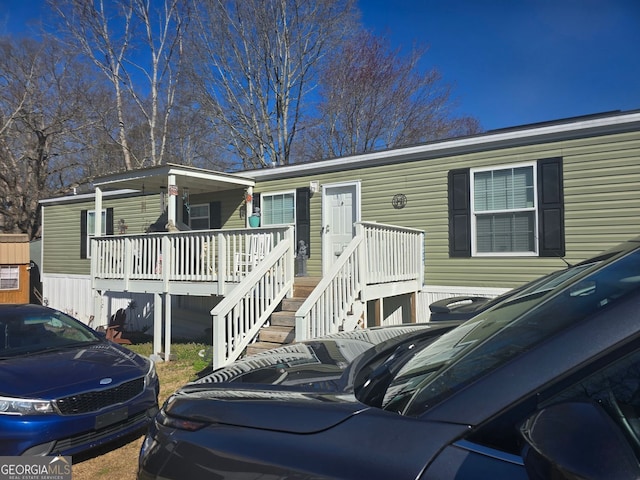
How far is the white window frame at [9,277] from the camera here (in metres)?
14.1

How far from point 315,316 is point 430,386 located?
4597mm

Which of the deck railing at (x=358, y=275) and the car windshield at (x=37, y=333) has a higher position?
the deck railing at (x=358, y=275)

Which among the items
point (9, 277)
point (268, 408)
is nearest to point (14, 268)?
point (9, 277)

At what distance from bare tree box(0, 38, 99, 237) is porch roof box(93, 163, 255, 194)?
1175 cm

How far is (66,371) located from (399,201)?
6483 millimetres

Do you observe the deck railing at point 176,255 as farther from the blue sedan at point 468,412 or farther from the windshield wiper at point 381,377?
the blue sedan at point 468,412

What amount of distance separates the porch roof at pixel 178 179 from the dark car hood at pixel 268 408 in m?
8.54

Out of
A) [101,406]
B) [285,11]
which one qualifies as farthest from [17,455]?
[285,11]

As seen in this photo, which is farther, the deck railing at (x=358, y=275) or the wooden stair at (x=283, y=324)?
the wooden stair at (x=283, y=324)

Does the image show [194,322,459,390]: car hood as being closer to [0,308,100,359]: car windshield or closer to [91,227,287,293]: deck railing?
[0,308,100,359]: car windshield

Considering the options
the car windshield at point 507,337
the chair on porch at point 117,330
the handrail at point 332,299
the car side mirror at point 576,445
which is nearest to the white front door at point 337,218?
the handrail at point 332,299

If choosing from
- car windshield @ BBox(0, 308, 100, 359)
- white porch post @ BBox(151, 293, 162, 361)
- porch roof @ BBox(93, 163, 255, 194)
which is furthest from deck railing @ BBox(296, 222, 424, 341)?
porch roof @ BBox(93, 163, 255, 194)

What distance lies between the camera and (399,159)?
29.5ft

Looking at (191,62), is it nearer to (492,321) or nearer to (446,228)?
(446,228)
